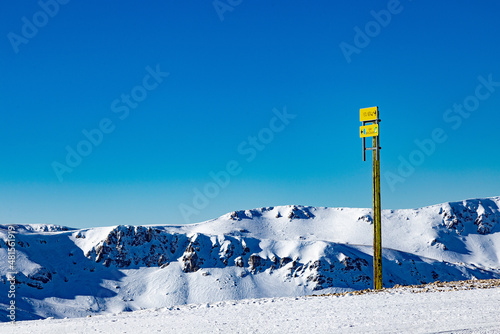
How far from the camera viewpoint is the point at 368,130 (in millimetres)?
20438

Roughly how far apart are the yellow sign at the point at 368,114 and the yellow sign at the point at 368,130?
0.31 m

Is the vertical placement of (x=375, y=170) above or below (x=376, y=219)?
above

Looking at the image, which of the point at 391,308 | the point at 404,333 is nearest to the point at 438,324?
the point at 404,333

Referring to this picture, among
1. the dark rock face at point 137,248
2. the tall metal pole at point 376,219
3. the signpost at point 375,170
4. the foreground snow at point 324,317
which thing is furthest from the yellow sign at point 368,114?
the dark rock face at point 137,248

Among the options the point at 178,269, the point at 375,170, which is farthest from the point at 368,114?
the point at 178,269

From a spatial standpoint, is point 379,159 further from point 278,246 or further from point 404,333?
point 278,246

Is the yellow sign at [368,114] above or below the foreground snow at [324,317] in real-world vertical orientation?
above

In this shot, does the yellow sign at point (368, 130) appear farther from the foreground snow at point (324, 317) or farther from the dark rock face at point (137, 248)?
the dark rock face at point (137, 248)

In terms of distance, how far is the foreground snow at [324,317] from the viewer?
11.5 m

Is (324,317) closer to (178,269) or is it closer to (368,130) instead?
(368,130)

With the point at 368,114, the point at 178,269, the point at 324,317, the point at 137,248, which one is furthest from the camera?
the point at 137,248

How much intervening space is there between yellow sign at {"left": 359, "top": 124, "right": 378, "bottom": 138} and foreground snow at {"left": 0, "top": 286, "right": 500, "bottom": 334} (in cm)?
690

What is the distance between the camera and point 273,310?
46.9 feet

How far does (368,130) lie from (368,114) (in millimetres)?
702
